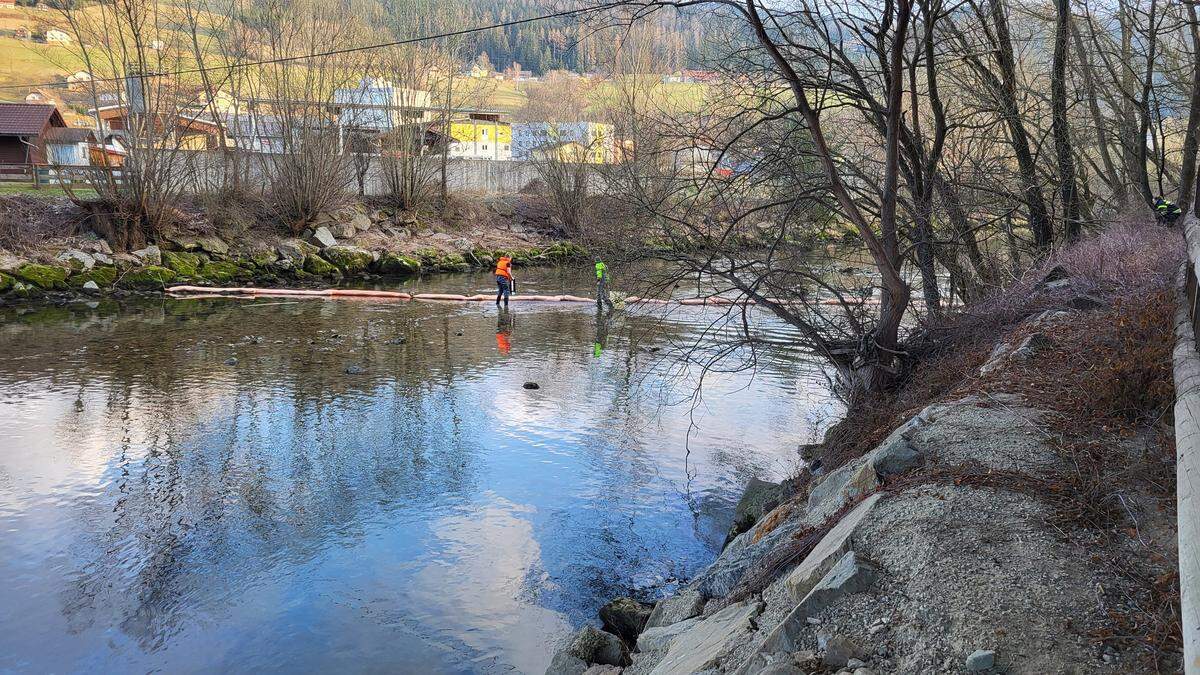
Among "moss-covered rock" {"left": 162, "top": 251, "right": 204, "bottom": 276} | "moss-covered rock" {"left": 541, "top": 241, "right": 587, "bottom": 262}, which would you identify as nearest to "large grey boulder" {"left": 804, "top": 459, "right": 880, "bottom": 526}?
"moss-covered rock" {"left": 162, "top": 251, "right": 204, "bottom": 276}

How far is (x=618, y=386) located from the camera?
60.3 ft

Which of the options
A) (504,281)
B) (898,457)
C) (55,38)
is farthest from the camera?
(55,38)

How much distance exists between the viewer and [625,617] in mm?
8453

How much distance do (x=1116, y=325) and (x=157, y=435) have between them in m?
13.4

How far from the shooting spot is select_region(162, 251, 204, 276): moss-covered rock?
32438 mm

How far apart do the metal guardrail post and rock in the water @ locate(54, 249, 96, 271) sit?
32.0 meters

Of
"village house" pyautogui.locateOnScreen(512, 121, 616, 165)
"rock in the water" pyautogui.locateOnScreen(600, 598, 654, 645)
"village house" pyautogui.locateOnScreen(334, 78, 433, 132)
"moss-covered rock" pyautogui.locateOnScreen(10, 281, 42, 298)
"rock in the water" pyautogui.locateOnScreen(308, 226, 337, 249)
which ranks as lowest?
"rock in the water" pyautogui.locateOnScreen(600, 598, 654, 645)

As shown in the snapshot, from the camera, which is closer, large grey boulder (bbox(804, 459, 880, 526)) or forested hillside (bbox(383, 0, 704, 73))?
large grey boulder (bbox(804, 459, 880, 526))

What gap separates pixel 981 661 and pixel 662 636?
3.32 metres

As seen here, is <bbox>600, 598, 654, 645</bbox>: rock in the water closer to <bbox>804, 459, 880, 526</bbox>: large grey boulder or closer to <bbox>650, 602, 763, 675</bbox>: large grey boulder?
<bbox>650, 602, 763, 675</bbox>: large grey boulder

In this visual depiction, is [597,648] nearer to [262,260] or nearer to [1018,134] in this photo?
[1018,134]

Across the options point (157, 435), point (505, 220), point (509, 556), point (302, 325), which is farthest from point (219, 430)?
point (505, 220)

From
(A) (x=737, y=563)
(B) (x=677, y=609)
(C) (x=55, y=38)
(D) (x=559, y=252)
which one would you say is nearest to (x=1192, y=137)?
(A) (x=737, y=563)

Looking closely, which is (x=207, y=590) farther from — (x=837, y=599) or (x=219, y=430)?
(x=837, y=599)
